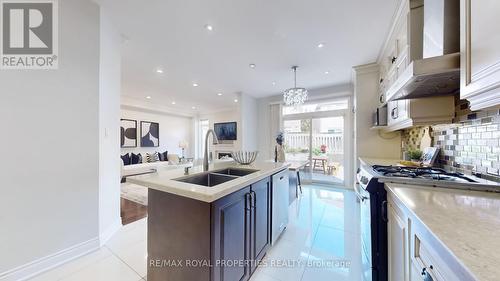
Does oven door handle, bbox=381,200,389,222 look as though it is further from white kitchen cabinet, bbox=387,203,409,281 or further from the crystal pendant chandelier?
the crystal pendant chandelier

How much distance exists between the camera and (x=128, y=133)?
6.05m

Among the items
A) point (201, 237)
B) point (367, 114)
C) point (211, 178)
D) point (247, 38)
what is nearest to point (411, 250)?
point (201, 237)

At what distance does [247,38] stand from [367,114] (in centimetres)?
256

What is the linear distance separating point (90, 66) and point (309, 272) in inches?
119

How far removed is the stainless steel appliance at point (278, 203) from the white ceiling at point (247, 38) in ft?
6.10

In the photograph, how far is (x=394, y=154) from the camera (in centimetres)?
305

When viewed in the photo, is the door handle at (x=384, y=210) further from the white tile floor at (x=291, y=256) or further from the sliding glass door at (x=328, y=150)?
the sliding glass door at (x=328, y=150)

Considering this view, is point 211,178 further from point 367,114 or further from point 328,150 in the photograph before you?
point 328,150

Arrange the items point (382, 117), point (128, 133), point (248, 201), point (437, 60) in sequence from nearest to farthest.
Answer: point (437, 60) → point (248, 201) → point (382, 117) → point (128, 133)

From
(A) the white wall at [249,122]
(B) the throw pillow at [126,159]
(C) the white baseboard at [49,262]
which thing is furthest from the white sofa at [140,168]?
(C) the white baseboard at [49,262]

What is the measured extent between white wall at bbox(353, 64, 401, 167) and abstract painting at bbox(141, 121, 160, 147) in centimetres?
663

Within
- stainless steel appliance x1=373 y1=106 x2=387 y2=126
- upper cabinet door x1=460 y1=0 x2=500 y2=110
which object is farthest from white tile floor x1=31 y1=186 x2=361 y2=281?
upper cabinet door x1=460 y1=0 x2=500 y2=110

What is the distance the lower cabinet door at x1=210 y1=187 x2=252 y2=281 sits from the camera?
1107mm

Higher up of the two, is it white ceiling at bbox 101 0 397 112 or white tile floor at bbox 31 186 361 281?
white ceiling at bbox 101 0 397 112
